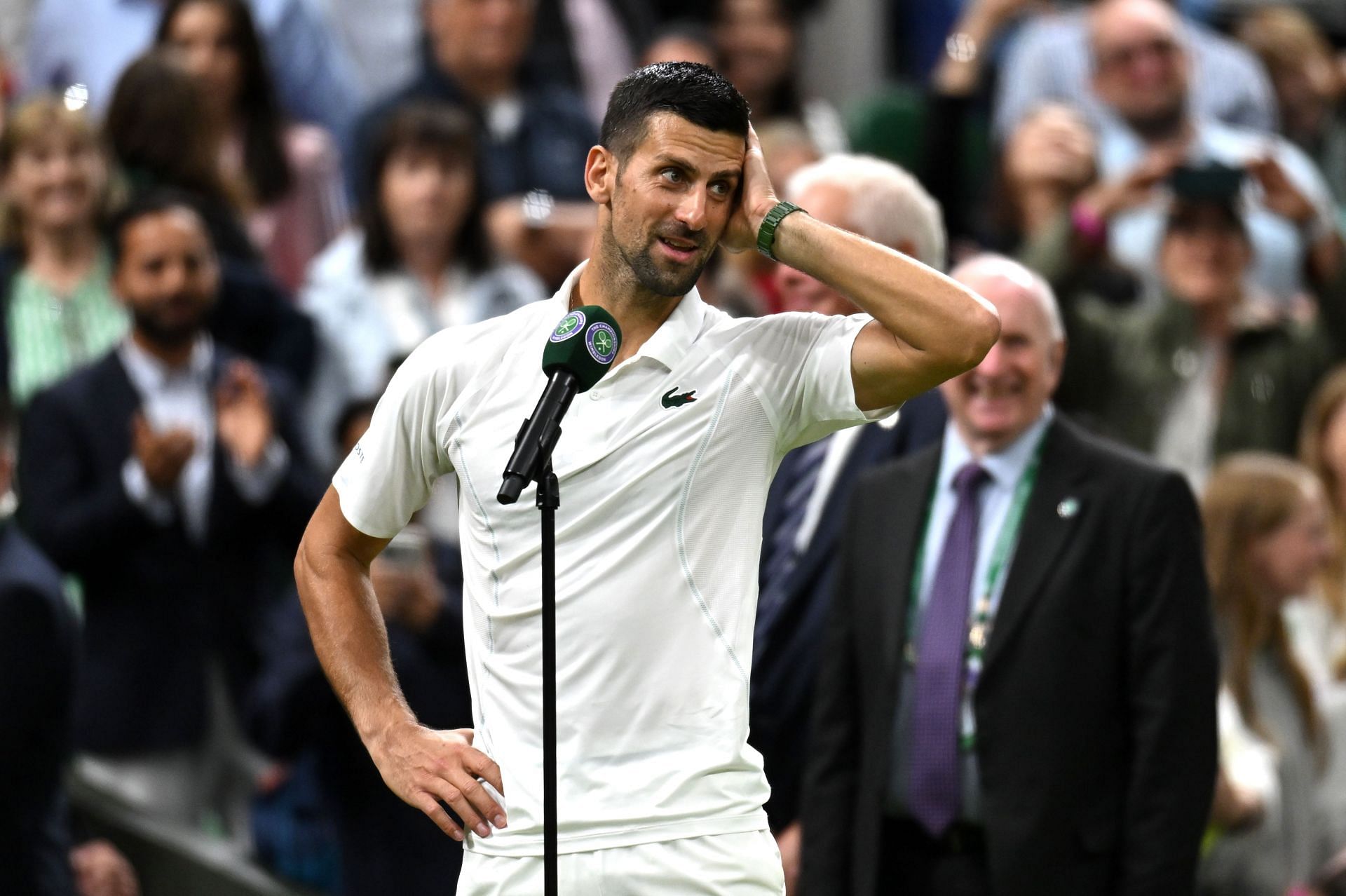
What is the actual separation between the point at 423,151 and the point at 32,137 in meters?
1.21

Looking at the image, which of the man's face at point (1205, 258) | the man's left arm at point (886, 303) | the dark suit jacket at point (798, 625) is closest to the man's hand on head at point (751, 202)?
the man's left arm at point (886, 303)

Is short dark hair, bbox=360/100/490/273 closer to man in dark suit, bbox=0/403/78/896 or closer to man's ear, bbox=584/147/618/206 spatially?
man in dark suit, bbox=0/403/78/896

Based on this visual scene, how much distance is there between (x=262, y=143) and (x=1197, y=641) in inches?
172

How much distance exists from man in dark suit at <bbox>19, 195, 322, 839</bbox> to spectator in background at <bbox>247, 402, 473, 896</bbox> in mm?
405

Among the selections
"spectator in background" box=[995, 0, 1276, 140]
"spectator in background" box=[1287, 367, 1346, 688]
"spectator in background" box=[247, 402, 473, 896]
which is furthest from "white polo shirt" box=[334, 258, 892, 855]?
"spectator in background" box=[995, 0, 1276, 140]

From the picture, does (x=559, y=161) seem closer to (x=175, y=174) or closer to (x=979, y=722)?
(x=175, y=174)

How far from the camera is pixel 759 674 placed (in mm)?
4863

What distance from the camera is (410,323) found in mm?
6855

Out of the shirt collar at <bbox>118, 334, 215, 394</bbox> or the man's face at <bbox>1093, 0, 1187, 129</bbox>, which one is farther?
the man's face at <bbox>1093, 0, 1187, 129</bbox>

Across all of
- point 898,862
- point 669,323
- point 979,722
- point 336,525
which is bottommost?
point 898,862

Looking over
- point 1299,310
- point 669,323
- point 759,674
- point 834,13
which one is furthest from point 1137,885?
point 834,13

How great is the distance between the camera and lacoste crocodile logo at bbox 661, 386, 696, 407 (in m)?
3.17

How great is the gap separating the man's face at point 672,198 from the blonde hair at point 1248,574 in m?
3.06

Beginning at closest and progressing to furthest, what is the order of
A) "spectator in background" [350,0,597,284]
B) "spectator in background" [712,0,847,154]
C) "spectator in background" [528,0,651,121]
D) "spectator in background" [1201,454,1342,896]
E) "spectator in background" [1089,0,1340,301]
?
"spectator in background" [1201,454,1342,896], "spectator in background" [1089,0,1340,301], "spectator in background" [350,0,597,284], "spectator in background" [528,0,651,121], "spectator in background" [712,0,847,154]
